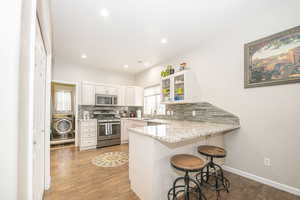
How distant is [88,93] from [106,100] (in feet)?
2.07

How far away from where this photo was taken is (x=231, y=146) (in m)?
2.49

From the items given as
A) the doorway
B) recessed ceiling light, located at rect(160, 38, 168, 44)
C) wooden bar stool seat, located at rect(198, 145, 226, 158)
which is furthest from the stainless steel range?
wooden bar stool seat, located at rect(198, 145, 226, 158)

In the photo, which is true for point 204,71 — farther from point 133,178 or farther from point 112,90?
point 112,90

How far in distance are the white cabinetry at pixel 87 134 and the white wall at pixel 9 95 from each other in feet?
12.4

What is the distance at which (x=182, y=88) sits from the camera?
126 inches

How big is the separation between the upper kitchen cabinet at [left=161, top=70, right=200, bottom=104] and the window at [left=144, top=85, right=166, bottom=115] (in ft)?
2.71

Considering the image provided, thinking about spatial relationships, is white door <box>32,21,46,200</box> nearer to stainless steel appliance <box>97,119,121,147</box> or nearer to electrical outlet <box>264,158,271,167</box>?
stainless steel appliance <box>97,119,121,147</box>

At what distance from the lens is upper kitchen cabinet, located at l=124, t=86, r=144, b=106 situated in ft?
16.4

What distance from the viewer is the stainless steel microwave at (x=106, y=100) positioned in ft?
14.3

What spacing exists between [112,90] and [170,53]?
8.07 feet

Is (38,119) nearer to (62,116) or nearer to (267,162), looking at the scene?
(267,162)

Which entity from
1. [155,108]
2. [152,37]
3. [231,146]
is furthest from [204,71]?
[155,108]

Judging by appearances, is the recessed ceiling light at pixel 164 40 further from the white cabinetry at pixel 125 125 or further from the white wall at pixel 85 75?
the white wall at pixel 85 75

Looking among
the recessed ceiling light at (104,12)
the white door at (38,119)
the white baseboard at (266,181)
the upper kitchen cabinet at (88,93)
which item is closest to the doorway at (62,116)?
the upper kitchen cabinet at (88,93)
